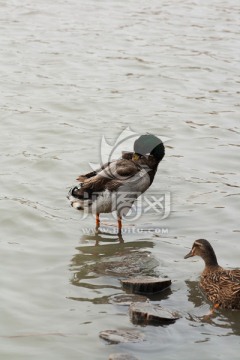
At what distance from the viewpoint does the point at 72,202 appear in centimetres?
1039

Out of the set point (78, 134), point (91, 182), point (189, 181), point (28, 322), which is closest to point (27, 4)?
point (78, 134)

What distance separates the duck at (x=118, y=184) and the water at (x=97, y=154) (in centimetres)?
42

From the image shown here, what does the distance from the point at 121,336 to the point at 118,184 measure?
2.76 metres

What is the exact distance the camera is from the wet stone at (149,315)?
8109 millimetres

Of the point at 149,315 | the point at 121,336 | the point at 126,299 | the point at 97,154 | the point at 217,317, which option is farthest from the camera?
the point at 97,154

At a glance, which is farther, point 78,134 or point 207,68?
point 207,68

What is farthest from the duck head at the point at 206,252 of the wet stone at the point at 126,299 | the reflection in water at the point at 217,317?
the wet stone at the point at 126,299

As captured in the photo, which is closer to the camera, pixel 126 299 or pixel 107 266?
pixel 126 299

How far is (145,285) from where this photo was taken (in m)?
8.80

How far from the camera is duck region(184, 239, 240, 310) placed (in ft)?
27.8

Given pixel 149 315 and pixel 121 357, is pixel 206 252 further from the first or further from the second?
pixel 121 357

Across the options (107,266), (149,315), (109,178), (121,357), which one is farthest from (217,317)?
(109,178)

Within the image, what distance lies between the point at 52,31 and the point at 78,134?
274 inches

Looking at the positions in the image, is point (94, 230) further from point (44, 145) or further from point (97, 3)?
point (97, 3)
